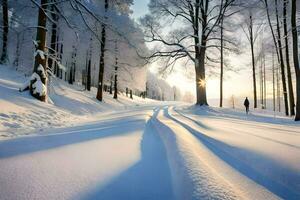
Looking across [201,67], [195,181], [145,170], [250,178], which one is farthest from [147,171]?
[201,67]

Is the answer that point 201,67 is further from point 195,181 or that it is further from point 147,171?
point 195,181

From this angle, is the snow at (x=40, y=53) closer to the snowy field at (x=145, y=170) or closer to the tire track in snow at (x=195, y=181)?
the snowy field at (x=145, y=170)

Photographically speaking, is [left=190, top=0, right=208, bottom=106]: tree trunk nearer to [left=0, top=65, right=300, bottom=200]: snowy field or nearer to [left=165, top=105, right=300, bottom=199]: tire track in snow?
[left=0, top=65, right=300, bottom=200]: snowy field

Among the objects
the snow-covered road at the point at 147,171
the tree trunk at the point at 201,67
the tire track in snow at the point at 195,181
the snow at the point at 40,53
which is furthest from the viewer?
the tree trunk at the point at 201,67

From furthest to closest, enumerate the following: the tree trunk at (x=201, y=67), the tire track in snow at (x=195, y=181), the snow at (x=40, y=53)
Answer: the tree trunk at (x=201, y=67)
the snow at (x=40, y=53)
the tire track in snow at (x=195, y=181)

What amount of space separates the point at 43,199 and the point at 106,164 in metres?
1.18

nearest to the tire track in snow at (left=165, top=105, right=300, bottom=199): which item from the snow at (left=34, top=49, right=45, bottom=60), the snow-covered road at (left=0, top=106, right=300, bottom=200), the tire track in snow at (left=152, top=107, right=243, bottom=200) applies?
the snow-covered road at (left=0, top=106, right=300, bottom=200)

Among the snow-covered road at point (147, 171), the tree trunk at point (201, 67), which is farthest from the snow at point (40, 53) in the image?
the tree trunk at point (201, 67)

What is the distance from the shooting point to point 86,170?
9.90ft

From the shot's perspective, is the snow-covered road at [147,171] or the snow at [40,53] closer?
the snow-covered road at [147,171]

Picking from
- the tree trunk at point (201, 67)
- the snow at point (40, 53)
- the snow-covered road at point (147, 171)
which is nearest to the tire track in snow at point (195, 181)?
the snow-covered road at point (147, 171)

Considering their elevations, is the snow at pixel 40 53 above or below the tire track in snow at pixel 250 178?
above

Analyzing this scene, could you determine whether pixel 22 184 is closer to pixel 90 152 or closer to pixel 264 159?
pixel 90 152

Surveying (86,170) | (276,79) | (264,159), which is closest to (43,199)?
(86,170)
